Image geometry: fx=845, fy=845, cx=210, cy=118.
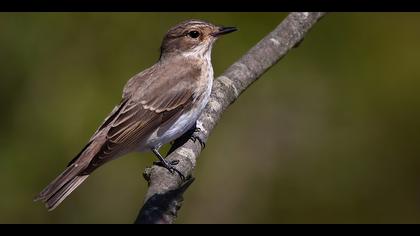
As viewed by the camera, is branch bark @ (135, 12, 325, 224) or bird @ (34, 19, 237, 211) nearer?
branch bark @ (135, 12, 325, 224)

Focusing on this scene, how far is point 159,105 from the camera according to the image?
6.61 m

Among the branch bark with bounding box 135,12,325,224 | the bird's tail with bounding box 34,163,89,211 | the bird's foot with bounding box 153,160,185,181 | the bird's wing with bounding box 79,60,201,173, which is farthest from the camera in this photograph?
the bird's wing with bounding box 79,60,201,173

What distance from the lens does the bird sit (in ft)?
20.0

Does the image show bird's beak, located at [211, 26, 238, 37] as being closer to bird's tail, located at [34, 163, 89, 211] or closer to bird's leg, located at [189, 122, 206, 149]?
bird's leg, located at [189, 122, 206, 149]

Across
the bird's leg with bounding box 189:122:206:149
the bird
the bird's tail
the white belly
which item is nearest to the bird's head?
the bird

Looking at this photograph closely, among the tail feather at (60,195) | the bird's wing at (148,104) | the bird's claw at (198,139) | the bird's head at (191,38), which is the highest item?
the bird's head at (191,38)

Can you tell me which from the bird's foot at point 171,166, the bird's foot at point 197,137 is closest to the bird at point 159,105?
the bird's foot at point 197,137

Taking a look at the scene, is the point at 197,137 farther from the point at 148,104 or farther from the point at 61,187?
the point at 61,187

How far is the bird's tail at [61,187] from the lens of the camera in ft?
19.3

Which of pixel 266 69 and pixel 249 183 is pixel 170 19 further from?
pixel 249 183

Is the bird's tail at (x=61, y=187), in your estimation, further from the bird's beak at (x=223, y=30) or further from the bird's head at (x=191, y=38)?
the bird's beak at (x=223, y=30)

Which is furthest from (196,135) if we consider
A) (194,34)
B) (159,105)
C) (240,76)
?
(194,34)

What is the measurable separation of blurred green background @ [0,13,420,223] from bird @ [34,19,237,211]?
0.31 m

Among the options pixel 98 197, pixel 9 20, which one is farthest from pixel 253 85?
pixel 9 20
